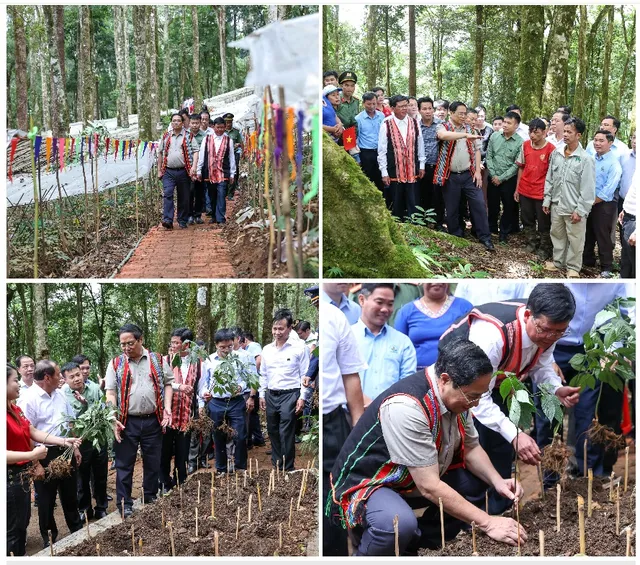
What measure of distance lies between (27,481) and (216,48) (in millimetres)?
16985

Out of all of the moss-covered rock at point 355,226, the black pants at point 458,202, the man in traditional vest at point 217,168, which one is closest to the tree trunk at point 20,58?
the man in traditional vest at point 217,168

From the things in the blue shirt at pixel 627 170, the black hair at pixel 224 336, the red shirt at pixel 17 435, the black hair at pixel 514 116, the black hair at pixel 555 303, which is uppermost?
the black hair at pixel 514 116

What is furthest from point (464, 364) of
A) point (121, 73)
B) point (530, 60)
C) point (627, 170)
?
point (121, 73)

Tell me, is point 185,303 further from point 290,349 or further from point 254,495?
point 254,495

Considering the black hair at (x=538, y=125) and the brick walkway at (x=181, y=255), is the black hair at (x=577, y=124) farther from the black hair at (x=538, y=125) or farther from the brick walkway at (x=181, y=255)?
the brick walkway at (x=181, y=255)

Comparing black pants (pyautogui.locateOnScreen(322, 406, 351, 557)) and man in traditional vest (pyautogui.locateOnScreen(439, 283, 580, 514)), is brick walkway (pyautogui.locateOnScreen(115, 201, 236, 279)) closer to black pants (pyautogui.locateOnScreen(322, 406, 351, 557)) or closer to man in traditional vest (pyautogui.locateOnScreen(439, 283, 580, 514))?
black pants (pyautogui.locateOnScreen(322, 406, 351, 557))

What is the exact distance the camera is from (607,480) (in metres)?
3.85

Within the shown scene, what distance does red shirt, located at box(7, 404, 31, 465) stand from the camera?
3506 mm

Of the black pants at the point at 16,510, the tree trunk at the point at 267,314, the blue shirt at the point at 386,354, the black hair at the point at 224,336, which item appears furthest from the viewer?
the tree trunk at the point at 267,314

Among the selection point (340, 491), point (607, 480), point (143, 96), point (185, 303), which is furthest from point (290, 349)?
point (143, 96)

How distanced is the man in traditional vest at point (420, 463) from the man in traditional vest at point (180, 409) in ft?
7.08

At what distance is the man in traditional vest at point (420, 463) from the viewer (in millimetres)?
2703

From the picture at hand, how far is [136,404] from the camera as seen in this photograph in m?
4.32

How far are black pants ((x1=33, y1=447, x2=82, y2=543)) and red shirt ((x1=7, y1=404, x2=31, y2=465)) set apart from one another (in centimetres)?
56
